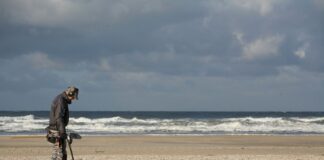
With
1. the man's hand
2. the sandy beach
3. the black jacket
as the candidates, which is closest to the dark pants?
the man's hand

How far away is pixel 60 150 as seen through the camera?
991 cm

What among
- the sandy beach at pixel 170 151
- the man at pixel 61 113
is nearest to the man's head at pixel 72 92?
the man at pixel 61 113

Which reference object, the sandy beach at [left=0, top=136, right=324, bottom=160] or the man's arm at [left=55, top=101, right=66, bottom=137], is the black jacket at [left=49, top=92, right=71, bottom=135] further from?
the sandy beach at [left=0, top=136, right=324, bottom=160]

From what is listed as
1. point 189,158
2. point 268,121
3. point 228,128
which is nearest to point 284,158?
point 189,158

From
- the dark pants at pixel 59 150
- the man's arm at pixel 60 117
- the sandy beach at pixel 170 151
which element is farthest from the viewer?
the sandy beach at pixel 170 151

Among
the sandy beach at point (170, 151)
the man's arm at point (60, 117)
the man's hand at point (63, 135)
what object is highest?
the man's arm at point (60, 117)

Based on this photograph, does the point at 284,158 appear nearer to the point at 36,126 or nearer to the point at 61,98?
the point at 61,98

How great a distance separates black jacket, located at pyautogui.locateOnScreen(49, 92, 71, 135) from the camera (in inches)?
377

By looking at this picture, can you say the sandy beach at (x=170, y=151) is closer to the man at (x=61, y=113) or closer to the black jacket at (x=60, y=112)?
the man at (x=61, y=113)

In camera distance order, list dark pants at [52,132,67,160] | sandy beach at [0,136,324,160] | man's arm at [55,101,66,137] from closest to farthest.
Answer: man's arm at [55,101,66,137]
dark pants at [52,132,67,160]
sandy beach at [0,136,324,160]

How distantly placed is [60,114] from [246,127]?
34615 millimetres

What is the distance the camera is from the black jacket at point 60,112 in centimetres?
957

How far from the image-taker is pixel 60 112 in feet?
31.4

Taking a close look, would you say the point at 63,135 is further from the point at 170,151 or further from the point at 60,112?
the point at 170,151
